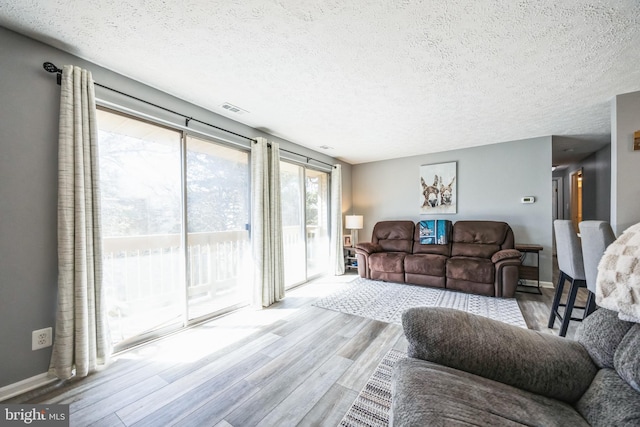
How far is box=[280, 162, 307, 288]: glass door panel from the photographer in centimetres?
384

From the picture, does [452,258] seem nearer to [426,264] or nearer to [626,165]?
[426,264]

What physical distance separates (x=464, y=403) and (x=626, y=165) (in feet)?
10.0

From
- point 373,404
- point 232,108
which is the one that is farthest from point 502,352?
point 232,108

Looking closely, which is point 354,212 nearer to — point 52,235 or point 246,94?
point 246,94

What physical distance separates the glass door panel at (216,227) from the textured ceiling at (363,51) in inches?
23.0

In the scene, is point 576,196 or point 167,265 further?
point 576,196

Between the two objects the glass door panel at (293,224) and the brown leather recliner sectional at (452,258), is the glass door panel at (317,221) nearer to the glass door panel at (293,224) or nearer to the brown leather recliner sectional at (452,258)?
the glass door panel at (293,224)

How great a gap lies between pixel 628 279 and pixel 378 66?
6.17ft

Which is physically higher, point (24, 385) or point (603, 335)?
point (603, 335)

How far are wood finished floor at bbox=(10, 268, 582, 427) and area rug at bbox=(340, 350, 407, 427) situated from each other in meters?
0.05

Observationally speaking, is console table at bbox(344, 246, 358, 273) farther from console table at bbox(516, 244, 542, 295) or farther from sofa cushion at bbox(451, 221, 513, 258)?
console table at bbox(516, 244, 542, 295)

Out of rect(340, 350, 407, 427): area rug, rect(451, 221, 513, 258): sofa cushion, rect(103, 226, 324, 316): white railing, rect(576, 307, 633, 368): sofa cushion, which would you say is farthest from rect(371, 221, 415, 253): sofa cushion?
rect(576, 307, 633, 368): sofa cushion

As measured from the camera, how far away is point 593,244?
172 cm

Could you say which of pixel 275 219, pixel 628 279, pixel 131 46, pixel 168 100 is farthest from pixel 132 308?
pixel 628 279
